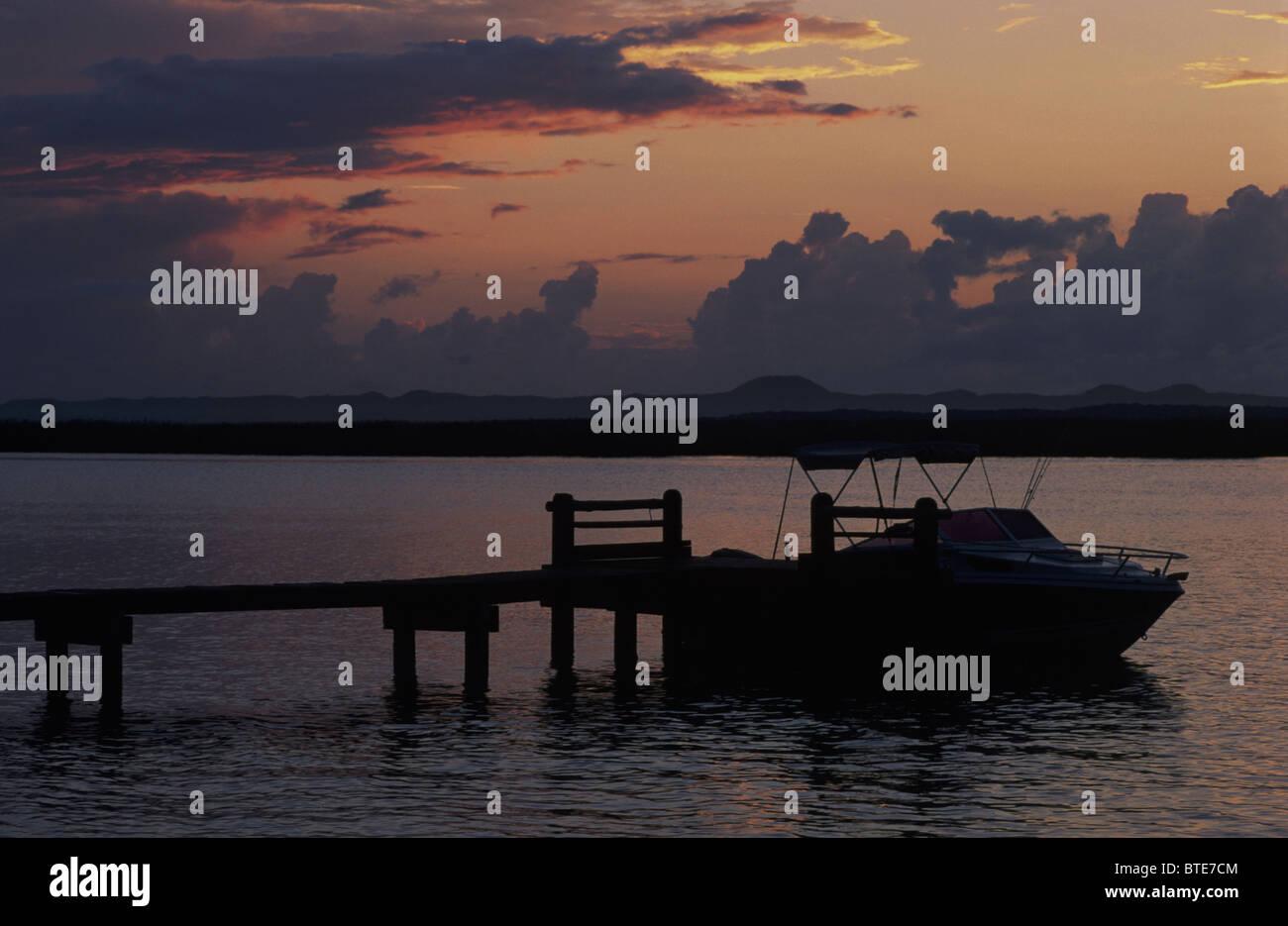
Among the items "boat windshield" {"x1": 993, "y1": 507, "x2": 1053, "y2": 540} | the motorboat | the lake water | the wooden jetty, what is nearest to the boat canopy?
the motorboat

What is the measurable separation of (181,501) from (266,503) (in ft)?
25.8

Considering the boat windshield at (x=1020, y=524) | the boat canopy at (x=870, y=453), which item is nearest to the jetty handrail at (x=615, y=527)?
the boat canopy at (x=870, y=453)

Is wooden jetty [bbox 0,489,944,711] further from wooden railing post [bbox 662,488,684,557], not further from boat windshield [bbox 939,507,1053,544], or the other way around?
boat windshield [bbox 939,507,1053,544]

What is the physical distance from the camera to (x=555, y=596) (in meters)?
26.7

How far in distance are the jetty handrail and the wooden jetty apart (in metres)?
0.03

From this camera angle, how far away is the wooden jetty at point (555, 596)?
896 inches

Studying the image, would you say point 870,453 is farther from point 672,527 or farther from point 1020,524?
point 672,527

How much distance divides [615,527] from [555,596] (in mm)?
3236

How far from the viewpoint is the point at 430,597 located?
25.1 metres

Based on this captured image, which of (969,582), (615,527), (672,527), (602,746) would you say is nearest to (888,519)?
(969,582)
